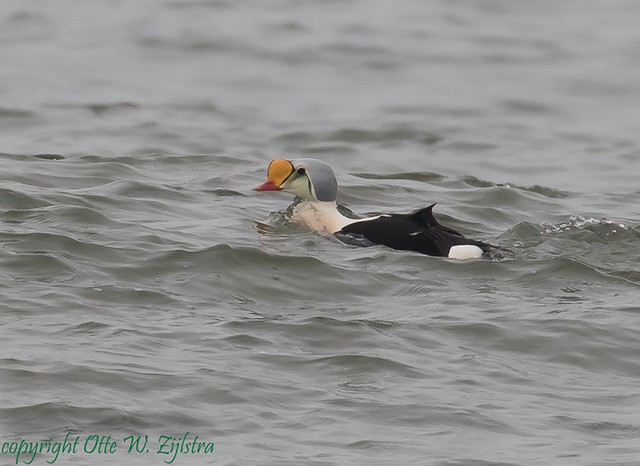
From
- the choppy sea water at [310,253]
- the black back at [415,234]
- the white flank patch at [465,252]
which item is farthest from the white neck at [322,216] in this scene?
the white flank patch at [465,252]

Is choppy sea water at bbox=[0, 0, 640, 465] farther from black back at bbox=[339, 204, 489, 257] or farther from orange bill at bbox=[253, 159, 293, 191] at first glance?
orange bill at bbox=[253, 159, 293, 191]

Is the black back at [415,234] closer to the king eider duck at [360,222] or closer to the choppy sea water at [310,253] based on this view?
the king eider duck at [360,222]

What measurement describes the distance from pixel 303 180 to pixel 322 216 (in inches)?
11.2

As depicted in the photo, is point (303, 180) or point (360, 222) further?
point (303, 180)

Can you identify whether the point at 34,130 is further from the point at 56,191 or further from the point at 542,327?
the point at 542,327

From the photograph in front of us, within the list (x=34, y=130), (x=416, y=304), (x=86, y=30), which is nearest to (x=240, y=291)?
(x=416, y=304)

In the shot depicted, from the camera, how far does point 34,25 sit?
62.6 feet

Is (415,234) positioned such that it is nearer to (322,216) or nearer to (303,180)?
(322,216)

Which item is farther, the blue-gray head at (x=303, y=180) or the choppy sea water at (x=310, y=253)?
the blue-gray head at (x=303, y=180)

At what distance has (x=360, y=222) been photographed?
9883 millimetres

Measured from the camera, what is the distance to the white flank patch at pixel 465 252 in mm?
9320

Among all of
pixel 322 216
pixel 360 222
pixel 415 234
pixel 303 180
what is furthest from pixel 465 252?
pixel 303 180

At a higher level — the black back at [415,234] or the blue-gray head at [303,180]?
the blue-gray head at [303,180]

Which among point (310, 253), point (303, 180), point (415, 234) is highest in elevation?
point (303, 180)
